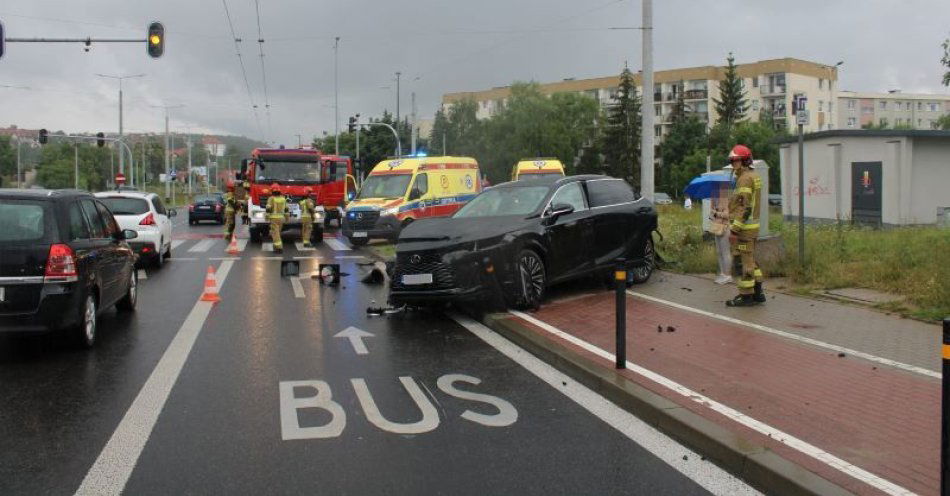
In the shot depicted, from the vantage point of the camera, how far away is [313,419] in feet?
18.6

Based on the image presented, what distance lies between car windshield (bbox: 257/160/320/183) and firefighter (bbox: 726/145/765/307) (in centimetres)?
1867

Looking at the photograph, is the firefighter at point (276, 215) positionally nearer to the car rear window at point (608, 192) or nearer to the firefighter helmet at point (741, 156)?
the car rear window at point (608, 192)

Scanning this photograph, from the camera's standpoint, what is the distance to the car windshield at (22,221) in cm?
750

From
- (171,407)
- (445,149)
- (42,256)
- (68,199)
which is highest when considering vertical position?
(445,149)

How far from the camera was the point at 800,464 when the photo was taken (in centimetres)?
442

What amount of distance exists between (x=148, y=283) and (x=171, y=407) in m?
8.88

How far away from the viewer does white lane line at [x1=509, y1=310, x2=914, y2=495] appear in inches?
164

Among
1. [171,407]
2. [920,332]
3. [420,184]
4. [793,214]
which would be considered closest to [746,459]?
[171,407]

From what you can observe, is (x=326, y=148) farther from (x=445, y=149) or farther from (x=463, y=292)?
(x=463, y=292)

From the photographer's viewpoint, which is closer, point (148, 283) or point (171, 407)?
point (171, 407)

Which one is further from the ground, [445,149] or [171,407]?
[445,149]

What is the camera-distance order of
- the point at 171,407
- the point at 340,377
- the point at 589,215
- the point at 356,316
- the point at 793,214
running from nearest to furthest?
the point at 171,407 → the point at 340,377 → the point at 356,316 → the point at 589,215 → the point at 793,214

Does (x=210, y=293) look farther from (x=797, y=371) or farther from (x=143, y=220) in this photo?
(x=797, y=371)

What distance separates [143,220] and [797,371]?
1388 centimetres
